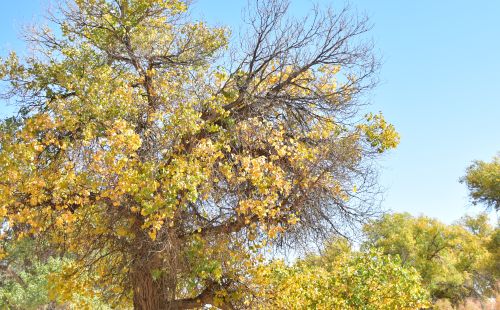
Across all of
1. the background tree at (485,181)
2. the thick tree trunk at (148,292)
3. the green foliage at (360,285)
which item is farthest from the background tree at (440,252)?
the thick tree trunk at (148,292)

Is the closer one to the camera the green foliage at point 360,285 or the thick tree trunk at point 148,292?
the thick tree trunk at point 148,292

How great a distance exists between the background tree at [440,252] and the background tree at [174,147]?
18779mm

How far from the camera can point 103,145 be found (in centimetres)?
706

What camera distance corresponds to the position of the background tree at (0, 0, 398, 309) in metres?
7.34

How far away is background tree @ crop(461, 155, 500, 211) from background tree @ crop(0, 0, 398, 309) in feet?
52.8

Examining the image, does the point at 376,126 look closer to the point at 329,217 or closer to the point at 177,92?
the point at 329,217

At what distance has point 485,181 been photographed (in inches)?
910

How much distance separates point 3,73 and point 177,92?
325cm

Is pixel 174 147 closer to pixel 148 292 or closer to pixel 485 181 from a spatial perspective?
pixel 148 292

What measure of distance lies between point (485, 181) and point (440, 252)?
6.99 meters

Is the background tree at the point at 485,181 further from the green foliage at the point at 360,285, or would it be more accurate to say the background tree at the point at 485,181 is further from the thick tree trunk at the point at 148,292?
the thick tree trunk at the point at 148,292

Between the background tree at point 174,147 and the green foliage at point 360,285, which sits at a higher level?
the background tree at point 174,147

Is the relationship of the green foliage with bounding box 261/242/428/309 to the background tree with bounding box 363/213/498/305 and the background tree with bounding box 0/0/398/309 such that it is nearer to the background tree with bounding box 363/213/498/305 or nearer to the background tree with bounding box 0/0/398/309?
the background tree with bounding box 0/0/398/309

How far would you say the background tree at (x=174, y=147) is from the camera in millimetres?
7344
